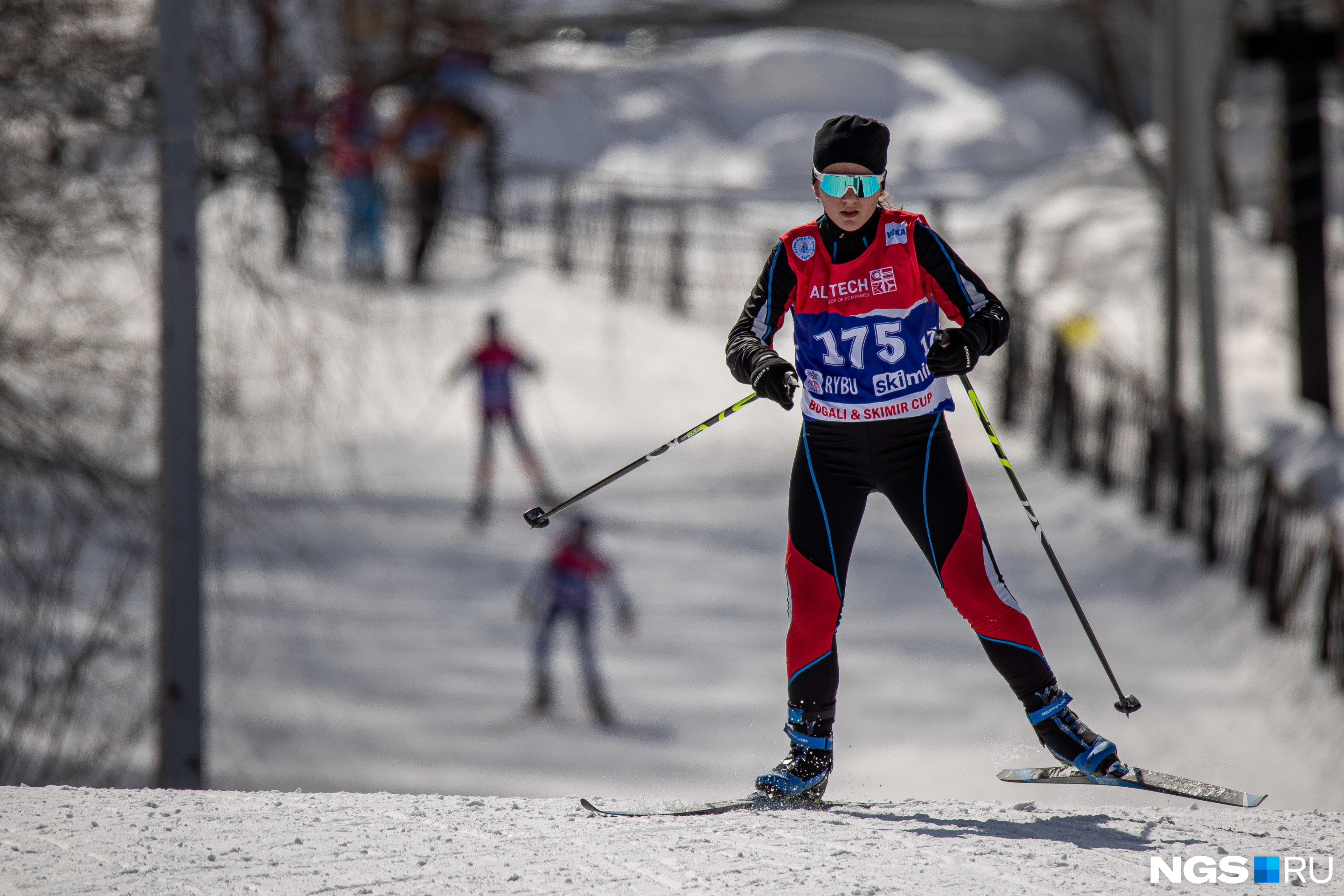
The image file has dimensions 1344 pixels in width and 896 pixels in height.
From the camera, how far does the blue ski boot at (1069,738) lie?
3393 millimetres

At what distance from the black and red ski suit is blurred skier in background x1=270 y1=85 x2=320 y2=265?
347cm

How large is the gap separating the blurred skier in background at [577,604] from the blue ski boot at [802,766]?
17.6 feet

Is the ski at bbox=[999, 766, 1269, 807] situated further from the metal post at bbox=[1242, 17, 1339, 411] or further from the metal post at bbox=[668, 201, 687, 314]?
the metal post at bbox=[668, 201, 687, 314]

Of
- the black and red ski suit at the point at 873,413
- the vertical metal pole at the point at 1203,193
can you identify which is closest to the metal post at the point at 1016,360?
the vertical metal pole at the point at 1203,193

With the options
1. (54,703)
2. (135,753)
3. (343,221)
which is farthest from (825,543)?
(135,753)

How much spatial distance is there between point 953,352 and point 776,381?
1.41 ft

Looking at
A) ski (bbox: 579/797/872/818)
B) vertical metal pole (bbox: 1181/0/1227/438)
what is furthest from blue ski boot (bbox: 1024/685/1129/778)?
vertical metal pole (bbox: 1181/0/1227/438)

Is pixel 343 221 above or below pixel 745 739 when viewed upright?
above

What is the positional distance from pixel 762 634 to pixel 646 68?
197 inches

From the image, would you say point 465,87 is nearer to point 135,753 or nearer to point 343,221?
point 343,221

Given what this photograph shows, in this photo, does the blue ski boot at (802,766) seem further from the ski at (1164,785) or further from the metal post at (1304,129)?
the metal post at (1304,129)

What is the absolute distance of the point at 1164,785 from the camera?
3.46 meters

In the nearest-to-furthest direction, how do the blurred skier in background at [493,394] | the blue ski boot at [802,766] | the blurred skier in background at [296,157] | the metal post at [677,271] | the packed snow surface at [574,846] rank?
the packed snow surface at [574,846] < the blue ski boot at [802,766] < the blurred skier in background at [296,157] < the blurred skier in background at [493,394] < the metal post at [677,271]

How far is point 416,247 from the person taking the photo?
711 centimetres
